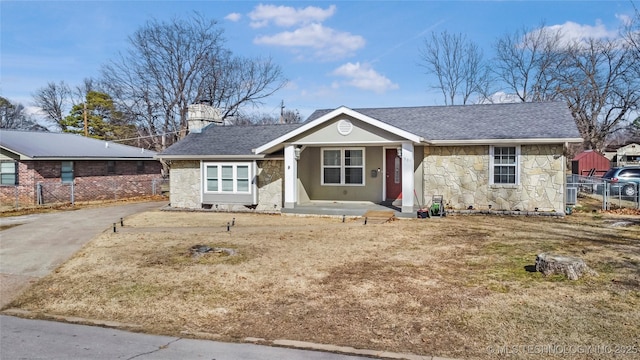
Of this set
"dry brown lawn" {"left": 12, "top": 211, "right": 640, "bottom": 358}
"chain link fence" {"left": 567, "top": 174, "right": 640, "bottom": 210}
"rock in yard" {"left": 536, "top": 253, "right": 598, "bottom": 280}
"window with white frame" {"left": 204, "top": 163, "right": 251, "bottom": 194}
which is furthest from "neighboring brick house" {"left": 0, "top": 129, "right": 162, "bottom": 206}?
"chain link fence" {"left": 567, "top": 174, "right": 640, "bottom": 210}

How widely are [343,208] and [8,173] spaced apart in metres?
17.0

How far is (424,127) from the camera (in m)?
16.6

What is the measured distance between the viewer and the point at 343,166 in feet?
56.6

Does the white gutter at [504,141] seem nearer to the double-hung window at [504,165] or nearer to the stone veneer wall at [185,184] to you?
the double-hung window at [504,165]

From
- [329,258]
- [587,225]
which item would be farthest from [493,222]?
[329,258]

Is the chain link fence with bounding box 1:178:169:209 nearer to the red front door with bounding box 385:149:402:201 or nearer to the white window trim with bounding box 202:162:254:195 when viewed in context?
the white window trim with bounding box 202:162:254:195

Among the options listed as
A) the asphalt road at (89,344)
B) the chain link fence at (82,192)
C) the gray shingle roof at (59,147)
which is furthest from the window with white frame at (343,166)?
the gray shingle roof at (59,147)

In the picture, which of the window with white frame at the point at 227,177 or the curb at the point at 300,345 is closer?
the curb at the point at 300,345

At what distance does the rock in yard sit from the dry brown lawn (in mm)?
156

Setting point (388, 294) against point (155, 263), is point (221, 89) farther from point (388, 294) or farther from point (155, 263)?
point (388, 294)

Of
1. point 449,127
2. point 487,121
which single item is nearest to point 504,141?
point 487,121

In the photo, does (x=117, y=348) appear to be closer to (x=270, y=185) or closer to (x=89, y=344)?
(x=89, y=344)

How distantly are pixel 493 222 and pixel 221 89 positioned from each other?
29.3 metres

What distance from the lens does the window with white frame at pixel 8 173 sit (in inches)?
839
